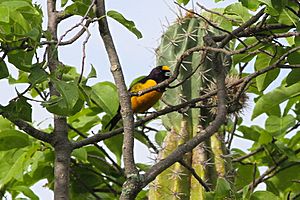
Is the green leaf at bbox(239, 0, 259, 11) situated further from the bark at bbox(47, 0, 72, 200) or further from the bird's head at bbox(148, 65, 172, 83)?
the bird's head at bbox(148, 65, 172, 83)

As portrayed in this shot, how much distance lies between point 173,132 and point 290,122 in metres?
0.49

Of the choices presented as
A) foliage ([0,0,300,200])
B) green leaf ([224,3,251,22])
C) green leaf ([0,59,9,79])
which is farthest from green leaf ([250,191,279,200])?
green leaf ([0,59,9,79])

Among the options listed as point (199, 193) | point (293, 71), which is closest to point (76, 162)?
point (199, 193)

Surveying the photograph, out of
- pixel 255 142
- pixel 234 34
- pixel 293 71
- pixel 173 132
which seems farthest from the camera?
pixel 255 142

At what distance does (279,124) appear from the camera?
8.74 ft

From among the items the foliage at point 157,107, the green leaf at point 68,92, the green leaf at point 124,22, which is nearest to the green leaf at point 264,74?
the foliage at point 157,107

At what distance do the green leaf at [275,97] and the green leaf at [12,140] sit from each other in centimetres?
78

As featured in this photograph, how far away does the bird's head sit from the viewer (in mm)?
2570

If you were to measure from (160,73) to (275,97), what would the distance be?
0.44 metres

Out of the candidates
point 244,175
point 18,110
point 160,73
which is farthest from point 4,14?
point 244,175

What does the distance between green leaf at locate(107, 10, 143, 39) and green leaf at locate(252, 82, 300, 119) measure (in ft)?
2.45

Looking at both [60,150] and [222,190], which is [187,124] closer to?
[222,190]

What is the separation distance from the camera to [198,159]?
2.32m

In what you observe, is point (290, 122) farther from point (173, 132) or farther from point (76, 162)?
point (76, 162)
